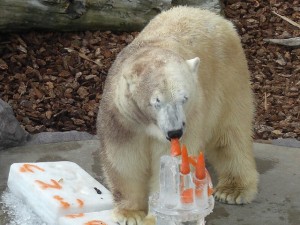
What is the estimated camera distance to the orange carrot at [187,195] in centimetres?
293

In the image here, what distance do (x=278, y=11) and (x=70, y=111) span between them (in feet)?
8.80

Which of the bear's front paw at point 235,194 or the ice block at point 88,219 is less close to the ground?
the ice block at point 88,219

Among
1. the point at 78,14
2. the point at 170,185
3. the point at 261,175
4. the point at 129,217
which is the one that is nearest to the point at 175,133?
the point at 170,185

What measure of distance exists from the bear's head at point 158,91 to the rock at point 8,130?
5.80 feet

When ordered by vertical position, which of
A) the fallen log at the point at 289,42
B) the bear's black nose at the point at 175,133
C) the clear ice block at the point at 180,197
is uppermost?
the bear's black nose at the point at 175,133

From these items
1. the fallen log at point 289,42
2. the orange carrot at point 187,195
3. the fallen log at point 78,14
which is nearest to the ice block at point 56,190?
the orange carrot at point 187,195

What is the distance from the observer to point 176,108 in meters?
2.93

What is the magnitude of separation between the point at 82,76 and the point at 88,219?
8.39ft

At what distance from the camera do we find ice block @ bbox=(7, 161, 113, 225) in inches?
152

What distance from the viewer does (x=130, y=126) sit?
11.1ft

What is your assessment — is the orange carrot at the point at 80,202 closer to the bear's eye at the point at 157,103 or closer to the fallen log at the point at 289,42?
the bear's eye at the point at 157,103

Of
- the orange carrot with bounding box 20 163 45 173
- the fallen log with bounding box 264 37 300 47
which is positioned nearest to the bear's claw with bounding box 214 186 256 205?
the orange carrot with bounding box 20 163 45 173

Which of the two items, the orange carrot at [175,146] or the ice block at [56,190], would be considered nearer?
the orange carrot at [175,146]

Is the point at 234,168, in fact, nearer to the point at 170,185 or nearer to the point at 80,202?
the point at 80,202
